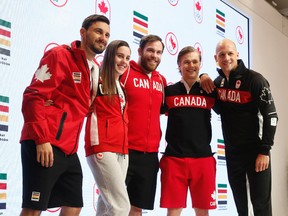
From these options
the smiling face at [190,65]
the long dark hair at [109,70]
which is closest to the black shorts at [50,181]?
the long dark hair at [109,70]

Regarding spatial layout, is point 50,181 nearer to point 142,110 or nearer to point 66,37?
point 142,110

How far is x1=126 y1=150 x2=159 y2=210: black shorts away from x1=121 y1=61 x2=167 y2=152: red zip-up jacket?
0.07 metres

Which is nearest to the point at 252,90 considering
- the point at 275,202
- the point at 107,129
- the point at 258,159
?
the point at 258,159

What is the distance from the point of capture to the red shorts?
2.72 metres

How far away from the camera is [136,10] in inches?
153

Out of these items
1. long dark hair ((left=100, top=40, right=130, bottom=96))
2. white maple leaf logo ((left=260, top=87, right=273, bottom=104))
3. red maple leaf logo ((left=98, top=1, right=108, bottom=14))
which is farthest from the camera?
red maple leaf logo ((left=98, top=1, right=108, bottom=14))

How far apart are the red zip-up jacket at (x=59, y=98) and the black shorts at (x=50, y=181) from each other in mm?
58

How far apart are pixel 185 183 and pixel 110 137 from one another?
0.74 metres

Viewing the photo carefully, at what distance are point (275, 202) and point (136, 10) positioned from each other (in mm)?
3940

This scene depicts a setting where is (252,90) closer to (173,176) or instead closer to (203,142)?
(203,142)

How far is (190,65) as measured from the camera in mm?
2861

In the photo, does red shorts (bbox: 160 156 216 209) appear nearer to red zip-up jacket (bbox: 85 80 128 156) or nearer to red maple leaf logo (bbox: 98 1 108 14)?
red zip-up jacket (bbox: 85 80 128 156)

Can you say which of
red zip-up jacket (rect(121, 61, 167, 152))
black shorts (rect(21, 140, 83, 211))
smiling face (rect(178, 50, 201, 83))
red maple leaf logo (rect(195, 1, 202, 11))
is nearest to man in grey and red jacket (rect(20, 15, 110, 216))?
black shorts (rect(21, 140, 83, 211))

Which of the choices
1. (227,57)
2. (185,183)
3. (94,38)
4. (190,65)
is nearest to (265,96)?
(227,57)
